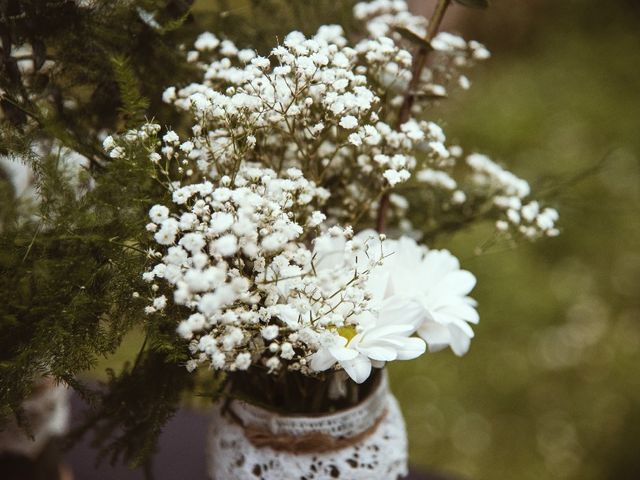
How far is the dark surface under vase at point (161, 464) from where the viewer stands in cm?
99

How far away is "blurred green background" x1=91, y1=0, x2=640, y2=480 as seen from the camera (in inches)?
78.7

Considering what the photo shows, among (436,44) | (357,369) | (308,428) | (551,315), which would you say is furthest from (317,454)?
(551,315)

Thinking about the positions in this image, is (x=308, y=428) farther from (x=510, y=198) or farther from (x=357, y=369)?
(x=510, y=198)

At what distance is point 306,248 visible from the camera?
739 millimetres

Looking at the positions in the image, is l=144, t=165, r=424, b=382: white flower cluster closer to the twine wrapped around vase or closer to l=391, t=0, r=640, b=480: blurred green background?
the twine wrapped around vase

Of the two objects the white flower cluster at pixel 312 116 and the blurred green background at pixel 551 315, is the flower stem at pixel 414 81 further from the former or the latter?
the blurred green background at pixel 551 315

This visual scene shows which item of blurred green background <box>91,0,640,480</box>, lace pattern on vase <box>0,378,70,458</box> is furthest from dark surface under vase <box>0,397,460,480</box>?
blurred green background <box>91,0,640,480</box>

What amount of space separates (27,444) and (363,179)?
64cm

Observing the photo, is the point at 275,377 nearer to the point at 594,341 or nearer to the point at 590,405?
the point at 590,405

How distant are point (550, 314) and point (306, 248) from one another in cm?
183

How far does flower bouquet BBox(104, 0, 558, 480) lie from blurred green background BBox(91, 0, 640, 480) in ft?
1.57

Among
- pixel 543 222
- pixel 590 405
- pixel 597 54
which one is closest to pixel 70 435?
pixel 543 222

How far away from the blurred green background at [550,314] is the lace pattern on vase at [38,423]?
87 centimetres

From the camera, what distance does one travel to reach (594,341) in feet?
7.41
